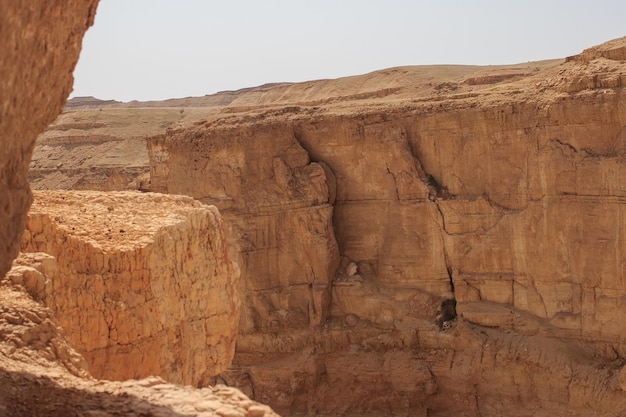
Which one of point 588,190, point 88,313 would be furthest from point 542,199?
point 88,313

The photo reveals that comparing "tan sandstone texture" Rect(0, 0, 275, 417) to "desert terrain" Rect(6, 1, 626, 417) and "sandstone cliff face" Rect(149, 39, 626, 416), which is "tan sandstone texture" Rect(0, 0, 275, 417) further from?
"sandstone cliff face" Rect(149, 39, 626, 416)

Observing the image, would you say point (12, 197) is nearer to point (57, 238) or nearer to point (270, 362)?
point (57, 238)

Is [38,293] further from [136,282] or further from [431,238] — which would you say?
[431,238]

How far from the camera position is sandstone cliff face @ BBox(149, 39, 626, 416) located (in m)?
22.3

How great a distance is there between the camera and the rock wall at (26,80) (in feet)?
21.5

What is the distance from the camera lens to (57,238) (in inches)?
409

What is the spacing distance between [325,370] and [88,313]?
651 inches

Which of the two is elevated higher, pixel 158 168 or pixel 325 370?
pixel 158 168

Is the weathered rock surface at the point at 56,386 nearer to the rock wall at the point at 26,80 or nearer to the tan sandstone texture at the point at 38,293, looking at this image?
the tan sandstone texture at the point at 38,293

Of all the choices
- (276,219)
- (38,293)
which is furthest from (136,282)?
(276,219)

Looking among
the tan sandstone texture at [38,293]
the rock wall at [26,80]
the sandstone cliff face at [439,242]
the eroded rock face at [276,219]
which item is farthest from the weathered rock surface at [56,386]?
the eroded rock face at [276,219]

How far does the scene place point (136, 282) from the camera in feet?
34.8

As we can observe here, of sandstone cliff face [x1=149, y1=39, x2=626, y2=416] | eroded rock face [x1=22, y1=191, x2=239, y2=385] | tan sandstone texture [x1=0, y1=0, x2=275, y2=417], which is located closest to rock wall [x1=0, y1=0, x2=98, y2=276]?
tan sandstone texture [x1=0, y1=0, x2=275, y2=417]

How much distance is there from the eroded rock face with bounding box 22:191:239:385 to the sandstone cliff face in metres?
12.8
